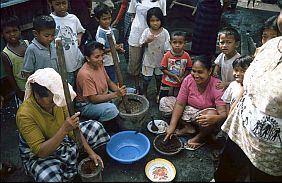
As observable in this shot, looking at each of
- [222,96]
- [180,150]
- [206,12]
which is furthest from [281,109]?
[206,12]

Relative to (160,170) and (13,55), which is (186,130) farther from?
(13,55)

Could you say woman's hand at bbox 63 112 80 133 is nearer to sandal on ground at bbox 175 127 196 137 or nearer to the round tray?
the round tray

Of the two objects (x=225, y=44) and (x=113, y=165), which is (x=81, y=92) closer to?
(x=113, y=165)

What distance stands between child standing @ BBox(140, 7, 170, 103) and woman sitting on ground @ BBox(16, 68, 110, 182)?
1.75 metres

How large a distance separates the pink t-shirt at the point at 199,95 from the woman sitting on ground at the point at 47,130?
1456 millimetres

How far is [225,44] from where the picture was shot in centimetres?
383

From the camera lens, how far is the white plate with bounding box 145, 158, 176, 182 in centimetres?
336

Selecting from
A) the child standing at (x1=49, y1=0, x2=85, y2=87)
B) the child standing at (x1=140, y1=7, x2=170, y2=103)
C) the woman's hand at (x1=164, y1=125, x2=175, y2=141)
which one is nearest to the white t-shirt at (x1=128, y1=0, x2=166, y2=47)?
the child standing at (x1=140, y1=7, x2=170, y2=103)

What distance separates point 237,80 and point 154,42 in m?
1.44

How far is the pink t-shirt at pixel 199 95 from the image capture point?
3.70 meters

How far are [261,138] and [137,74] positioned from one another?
292 cm

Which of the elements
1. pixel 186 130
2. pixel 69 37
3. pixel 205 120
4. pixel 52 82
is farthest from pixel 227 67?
pixel 52 82

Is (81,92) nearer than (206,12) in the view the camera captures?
Yes

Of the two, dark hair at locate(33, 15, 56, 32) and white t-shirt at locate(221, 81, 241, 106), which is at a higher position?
dark hair at locate(33, 15, 56, 32)
